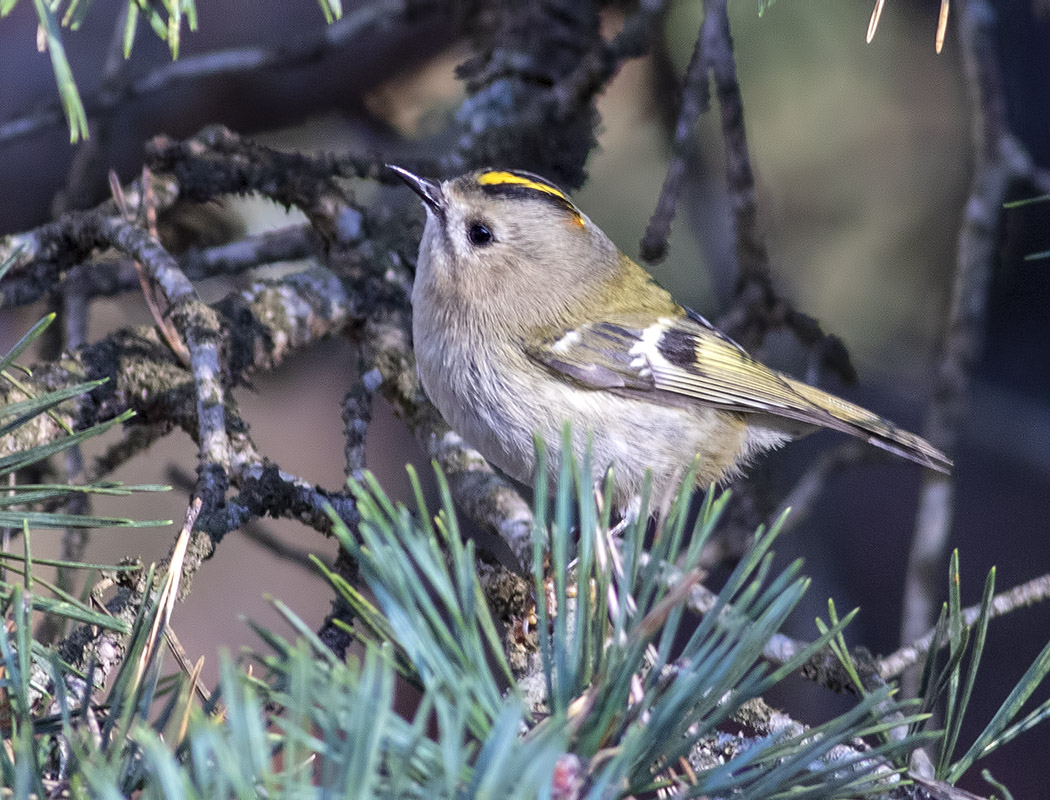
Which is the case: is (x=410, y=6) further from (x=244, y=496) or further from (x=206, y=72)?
(x=244, y=496)

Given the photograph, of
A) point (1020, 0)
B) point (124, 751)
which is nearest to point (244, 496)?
point (124, 751)

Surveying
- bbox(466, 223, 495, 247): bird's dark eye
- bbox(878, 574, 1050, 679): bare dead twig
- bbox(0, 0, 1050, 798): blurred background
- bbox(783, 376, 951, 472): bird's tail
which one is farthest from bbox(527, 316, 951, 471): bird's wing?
bbox(0, 0, 1050, 798): blurred background

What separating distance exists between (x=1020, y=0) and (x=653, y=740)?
1.96 meters

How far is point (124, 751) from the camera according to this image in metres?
0.50

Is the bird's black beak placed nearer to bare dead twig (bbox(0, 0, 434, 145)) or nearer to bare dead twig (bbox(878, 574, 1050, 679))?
bare dead twig (bbox(0, 0, 434, 145))

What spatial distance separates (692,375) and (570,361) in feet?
0.61

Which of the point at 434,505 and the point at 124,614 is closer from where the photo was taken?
the point at 124,614

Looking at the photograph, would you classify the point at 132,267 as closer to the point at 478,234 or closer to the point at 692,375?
the point at 478,234

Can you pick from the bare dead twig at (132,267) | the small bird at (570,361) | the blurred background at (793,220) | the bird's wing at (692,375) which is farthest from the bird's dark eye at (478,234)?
→ the blurred background at (793,220)

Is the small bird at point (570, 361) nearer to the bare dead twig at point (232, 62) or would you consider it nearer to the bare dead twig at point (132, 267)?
the bare dead twig at point (132, 267)

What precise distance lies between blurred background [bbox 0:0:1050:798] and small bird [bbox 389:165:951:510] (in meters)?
0.62

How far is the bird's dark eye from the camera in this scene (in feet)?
4.33

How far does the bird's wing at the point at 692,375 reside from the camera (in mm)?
1226

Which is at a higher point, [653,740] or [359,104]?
[359,104]
